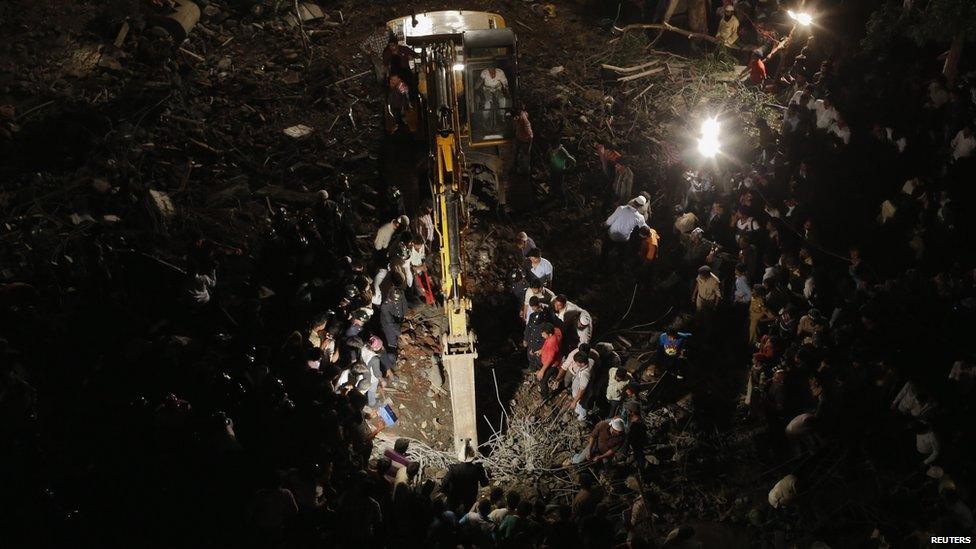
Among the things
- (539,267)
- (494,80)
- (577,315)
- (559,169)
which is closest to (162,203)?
(494,80)

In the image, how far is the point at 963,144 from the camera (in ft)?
32.0

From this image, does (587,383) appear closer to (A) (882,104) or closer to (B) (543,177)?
(B) (543,177)

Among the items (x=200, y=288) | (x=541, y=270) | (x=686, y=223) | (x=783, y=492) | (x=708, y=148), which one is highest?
(x=708, y=148)

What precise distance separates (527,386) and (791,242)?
177 inches

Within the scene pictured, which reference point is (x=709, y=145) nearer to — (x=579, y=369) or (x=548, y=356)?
(x=548, y=356)

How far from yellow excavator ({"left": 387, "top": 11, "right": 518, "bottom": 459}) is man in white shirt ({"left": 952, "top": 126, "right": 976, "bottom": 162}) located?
22.2ft

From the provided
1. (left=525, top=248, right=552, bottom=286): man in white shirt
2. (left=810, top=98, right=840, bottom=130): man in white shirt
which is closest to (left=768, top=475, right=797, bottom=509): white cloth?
(left=525, top=248, right=552, bottom=286): man in white shirt

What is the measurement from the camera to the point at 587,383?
324 inches

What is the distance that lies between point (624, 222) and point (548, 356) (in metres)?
2.82

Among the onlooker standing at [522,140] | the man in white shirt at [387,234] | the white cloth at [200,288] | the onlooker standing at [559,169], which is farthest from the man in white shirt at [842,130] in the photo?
the white cloth at [200,288]

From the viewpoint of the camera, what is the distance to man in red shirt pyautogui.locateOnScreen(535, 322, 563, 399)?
8.60 metres

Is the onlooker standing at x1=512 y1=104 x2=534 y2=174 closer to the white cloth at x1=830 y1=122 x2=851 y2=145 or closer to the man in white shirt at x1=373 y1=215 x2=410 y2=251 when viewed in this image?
the man in white shirt at x1=373 y1=215 x2=410 y2=251

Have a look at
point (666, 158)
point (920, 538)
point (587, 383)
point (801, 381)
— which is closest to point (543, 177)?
point (666, 158)

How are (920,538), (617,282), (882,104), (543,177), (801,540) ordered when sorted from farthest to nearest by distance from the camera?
(543,177) < (882,104) < (617,282) < (801,540) < (920,538)
